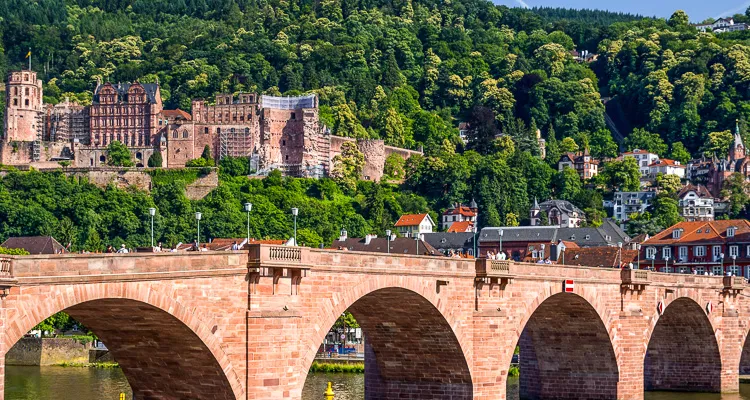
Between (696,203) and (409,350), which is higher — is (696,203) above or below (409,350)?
above

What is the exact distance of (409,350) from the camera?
47.8 m

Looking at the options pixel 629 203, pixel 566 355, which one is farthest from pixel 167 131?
pixel 566 355

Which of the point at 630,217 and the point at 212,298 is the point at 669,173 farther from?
the point at 212,298

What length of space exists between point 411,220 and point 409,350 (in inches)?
3820

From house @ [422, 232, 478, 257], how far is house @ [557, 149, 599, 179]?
45774 millimetres

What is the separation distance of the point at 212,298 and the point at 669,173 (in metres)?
146

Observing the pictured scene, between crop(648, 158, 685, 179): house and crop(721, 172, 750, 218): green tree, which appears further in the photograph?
crop(648, 158, 685, 179): house

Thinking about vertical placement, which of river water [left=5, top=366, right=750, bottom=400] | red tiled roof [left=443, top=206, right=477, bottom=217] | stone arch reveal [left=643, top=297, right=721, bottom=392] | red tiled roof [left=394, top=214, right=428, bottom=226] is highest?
red tiled roof [left=443, top=206, right=477, bottom=217]

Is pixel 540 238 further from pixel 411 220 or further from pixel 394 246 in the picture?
pixel 394 246

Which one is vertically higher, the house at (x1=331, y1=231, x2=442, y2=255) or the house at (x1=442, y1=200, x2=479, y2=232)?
the house at (x1=442, y1=200, x2=479, y2=232)

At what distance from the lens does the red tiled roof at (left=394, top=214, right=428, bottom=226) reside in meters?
144

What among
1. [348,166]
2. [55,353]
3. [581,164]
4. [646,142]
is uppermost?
[646,142]

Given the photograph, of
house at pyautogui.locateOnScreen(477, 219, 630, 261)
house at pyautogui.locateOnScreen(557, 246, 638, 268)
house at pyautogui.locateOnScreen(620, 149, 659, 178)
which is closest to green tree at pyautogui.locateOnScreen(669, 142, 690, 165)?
house at pyautogui.locateOnScreen(620, 149, 659, 178)

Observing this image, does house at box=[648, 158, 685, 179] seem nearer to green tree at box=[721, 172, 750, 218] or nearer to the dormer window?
green tree at box=[721, 172, 750, 218]
